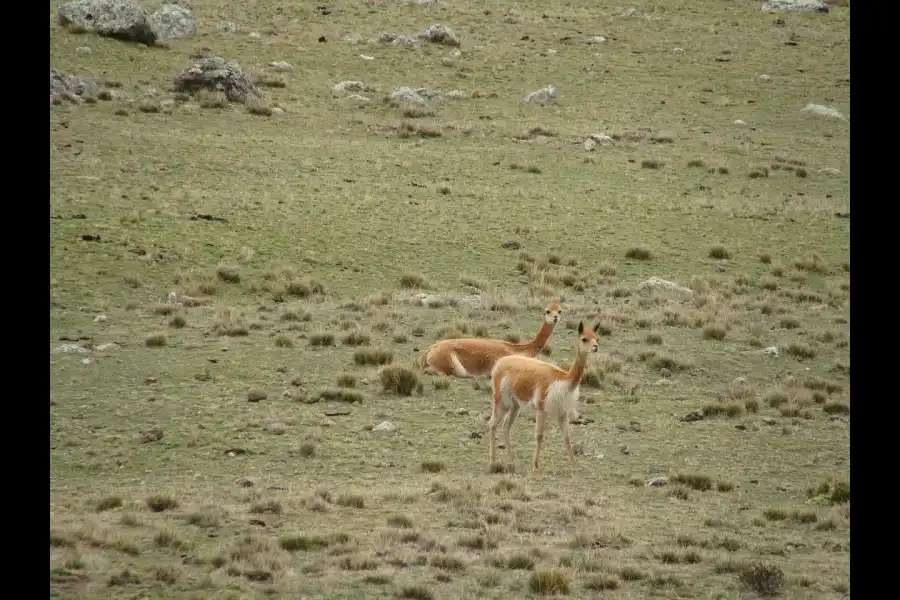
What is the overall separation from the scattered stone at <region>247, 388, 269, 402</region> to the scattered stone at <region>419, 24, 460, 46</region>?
35.6m

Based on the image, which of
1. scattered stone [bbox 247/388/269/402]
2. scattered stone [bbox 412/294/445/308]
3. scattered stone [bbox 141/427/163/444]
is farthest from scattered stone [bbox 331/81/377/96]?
scattered stone [bbox 141/427/163/444]

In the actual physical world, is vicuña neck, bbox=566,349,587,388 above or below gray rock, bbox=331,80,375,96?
below

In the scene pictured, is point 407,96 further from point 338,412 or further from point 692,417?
point 338,412

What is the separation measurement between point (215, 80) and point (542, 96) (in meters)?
12.4

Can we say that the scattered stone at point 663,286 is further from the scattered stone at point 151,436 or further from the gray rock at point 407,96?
the gray rock at point 407,96

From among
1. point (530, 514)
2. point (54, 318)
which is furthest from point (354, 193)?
point (530, 514)

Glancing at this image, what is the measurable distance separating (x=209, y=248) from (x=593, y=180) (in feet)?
44.2

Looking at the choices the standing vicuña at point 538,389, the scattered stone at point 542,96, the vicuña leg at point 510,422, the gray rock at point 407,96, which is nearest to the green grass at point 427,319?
the vicuña leg at point 510,422

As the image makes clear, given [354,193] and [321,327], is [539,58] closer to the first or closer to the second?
[354,193]

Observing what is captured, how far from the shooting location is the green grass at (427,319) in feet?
32.7

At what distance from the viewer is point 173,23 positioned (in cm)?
4356

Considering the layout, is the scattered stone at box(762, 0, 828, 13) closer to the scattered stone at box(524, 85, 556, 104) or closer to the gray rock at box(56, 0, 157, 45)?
the scattered stone at box(524, 85, 556, 104)

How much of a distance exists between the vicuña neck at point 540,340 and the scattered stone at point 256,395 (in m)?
3.84

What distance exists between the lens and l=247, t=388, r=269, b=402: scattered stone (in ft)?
49.2
